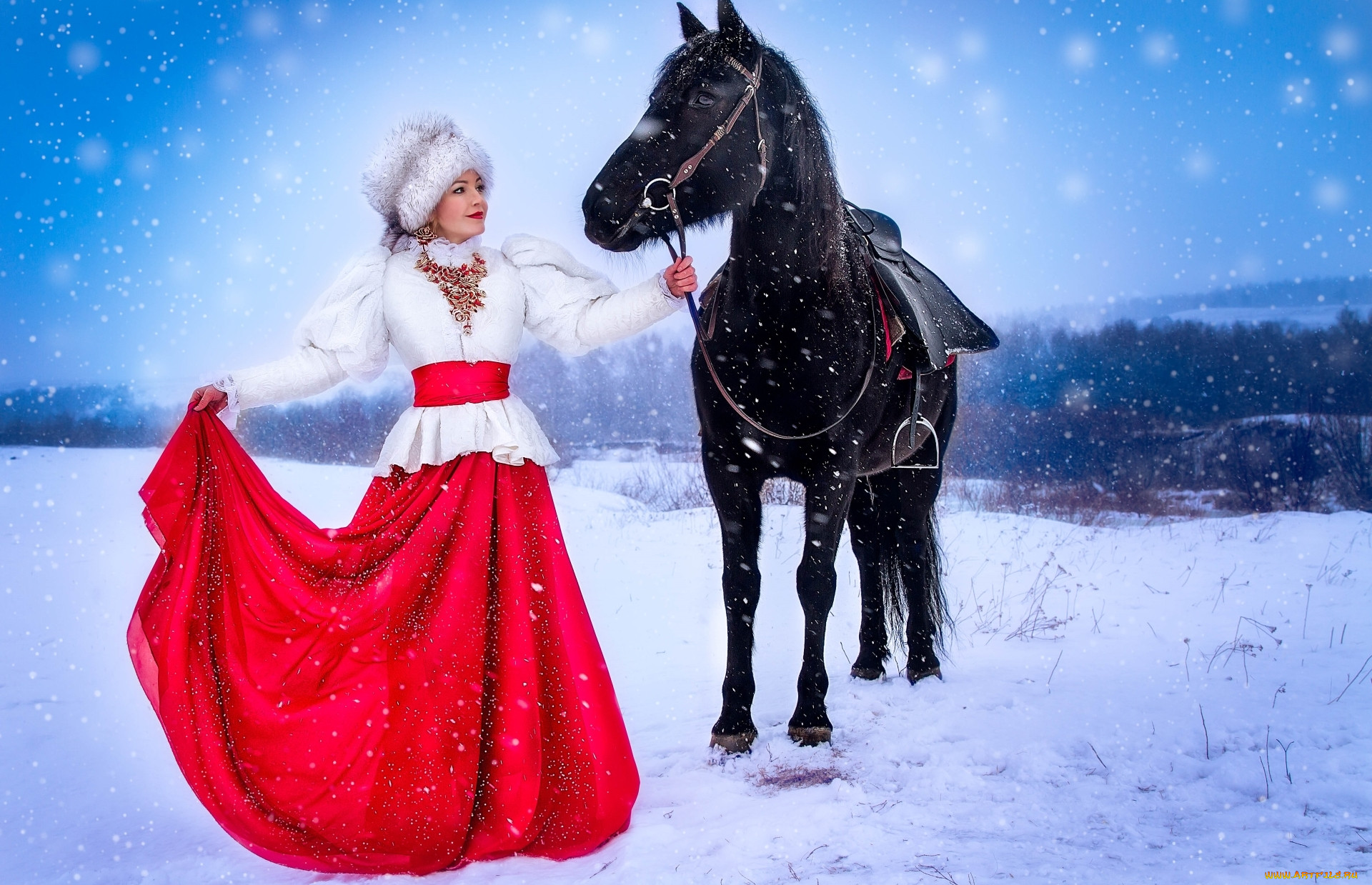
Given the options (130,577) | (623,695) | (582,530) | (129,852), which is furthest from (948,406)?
(130,577)

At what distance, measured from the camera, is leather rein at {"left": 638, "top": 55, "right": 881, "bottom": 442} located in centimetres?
226

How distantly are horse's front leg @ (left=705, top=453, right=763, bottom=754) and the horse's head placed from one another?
3.00ft

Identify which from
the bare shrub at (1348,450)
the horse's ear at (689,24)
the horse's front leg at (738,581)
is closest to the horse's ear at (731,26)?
the horse's ear at (689,24)

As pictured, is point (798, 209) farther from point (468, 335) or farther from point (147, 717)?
point (147, 717)

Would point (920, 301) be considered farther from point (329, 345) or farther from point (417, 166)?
point (329, 345)

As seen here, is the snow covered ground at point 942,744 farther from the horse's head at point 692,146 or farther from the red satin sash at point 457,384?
the horse's head at point 692,146

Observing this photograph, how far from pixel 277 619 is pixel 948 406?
10.4ft

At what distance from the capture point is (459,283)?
2.43 m

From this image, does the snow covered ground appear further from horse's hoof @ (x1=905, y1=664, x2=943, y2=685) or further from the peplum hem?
the peplum hem

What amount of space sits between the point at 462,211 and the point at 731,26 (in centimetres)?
100

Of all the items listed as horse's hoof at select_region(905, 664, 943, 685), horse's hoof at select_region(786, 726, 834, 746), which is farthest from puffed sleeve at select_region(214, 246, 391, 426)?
horse's hoof at select_region(905, 664, 943, 685)

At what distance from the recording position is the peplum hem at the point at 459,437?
2.33 m

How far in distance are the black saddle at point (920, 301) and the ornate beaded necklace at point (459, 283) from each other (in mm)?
1499

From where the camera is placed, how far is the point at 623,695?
3770 millimetres
